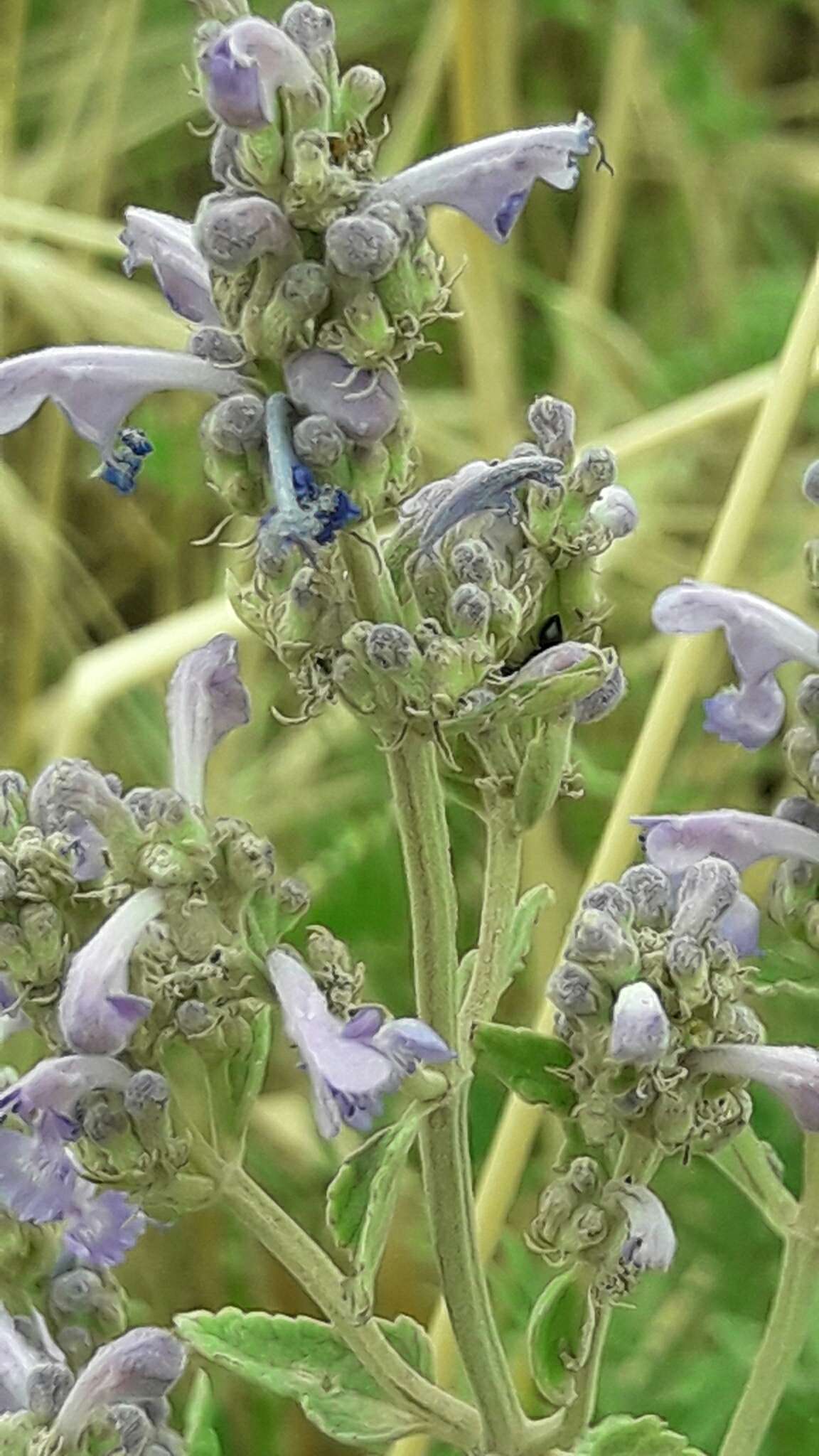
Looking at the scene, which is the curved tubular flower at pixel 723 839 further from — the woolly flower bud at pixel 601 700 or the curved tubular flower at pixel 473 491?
the curved tubular flower at pixel 473 491

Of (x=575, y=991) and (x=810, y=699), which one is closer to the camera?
(x=575, y=991)

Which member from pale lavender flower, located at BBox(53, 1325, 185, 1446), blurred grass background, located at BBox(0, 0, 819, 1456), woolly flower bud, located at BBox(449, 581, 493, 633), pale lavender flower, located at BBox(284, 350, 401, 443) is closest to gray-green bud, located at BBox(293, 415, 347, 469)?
pale lavender flower, located at BBox(284, 350, 401, 443)

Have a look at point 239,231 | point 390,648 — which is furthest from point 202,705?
point 239,231

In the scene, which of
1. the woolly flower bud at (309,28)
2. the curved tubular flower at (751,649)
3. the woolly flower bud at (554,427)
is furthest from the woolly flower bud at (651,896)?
the woolly flower bud at (309,28)

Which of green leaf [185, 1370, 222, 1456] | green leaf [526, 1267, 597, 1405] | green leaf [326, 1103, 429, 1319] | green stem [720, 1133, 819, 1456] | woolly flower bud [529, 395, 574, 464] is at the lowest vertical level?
green stem [720, 1133, 819, 1456]

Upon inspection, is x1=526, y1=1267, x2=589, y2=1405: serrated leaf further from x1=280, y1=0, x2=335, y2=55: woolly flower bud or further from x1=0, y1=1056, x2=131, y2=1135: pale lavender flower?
x1=280, y1=0, x2=335, y2=55: woolly flower bud

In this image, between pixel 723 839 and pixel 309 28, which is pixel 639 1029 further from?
pixel 309 28
